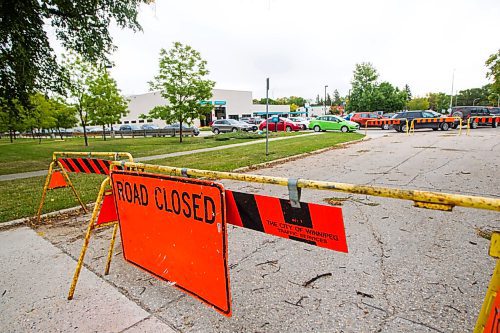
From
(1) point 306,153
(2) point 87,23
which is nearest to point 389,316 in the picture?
(1) point 306,153

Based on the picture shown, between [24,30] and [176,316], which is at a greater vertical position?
[24,30]

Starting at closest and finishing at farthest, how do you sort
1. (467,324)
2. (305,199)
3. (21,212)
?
(467,324) → (21,212) → (305,199)

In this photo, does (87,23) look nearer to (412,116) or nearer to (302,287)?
(302,287)

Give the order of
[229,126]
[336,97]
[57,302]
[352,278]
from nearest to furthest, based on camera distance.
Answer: [57,302], [352,278], [229,126], [336,97]

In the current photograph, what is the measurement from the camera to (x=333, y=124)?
2794 centimetres

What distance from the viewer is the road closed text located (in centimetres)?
226

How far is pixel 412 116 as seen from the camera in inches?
1000

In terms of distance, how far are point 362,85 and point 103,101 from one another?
173 ft

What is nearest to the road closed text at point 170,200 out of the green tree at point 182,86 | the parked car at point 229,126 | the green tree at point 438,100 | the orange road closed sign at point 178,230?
the orange road closed sign at point 178,230

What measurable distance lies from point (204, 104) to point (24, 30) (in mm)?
12149

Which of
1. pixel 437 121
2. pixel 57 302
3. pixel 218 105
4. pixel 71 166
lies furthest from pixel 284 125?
pixel 218 105

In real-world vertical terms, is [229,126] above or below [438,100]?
below

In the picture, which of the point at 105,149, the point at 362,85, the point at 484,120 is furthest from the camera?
the point at 362,85

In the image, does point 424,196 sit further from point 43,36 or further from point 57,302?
point 43,36
